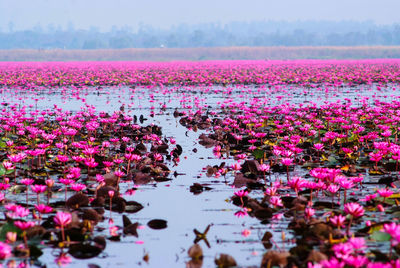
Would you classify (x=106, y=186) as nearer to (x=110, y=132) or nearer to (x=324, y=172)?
(x=324, y=172)

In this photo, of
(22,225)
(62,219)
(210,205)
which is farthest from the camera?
→ (210,205)

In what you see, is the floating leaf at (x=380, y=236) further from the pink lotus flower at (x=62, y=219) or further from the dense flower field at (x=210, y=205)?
the pink lotus flower at (x=62, y=219)

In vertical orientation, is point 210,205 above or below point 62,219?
below

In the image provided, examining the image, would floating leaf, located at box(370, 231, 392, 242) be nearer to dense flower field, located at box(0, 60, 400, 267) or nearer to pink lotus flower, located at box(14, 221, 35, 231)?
dense flower field, located at box(0, 60, 400, 267)

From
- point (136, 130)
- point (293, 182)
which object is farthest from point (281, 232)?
point (136, 130)

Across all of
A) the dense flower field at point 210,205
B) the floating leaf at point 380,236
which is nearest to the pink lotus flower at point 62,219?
the dense flower field at point 210,205

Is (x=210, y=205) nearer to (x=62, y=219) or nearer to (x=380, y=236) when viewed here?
(x=62, y=219)

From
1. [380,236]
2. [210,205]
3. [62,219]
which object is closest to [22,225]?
[62,219]

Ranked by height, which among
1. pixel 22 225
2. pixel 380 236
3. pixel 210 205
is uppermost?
pixel 22 225

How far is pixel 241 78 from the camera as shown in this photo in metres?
36.7

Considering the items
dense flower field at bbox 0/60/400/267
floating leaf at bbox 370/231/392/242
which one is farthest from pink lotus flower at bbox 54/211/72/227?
floating leaf at bbox 370/231/392/242

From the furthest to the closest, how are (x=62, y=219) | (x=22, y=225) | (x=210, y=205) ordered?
(x=210, y=205) → (x=62, y=219) → (x=22, y=225)

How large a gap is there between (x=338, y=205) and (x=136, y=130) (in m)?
7.34

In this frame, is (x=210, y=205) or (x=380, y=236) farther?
(x=210, y=205)
